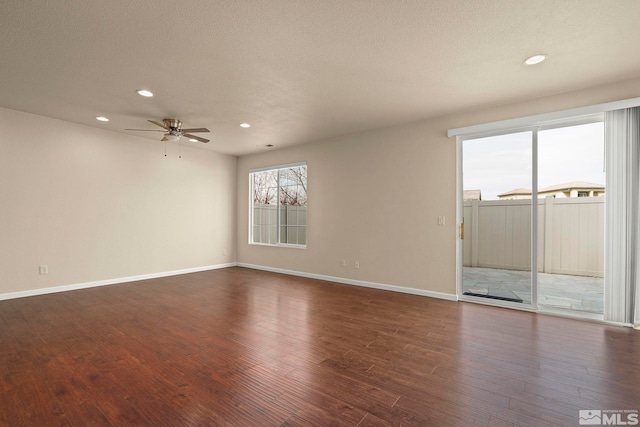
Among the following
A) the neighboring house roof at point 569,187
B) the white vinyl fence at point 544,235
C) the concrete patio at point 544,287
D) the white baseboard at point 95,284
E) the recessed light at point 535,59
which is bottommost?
the white baseboard at point 95,284

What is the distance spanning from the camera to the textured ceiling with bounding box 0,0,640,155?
2111mm

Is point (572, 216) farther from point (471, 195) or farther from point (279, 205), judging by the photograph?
point (279, 205)

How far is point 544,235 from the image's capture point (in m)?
4.11

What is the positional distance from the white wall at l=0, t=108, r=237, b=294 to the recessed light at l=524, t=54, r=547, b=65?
238 inches

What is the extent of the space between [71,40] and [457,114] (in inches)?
179

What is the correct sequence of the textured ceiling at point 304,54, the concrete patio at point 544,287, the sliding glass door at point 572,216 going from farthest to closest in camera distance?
the concrete patio at point 544,287
the sliding glass door at point 572,216
the textured ceiling at point 304,54

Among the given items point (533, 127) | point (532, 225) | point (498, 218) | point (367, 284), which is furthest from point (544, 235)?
point (367, 284)

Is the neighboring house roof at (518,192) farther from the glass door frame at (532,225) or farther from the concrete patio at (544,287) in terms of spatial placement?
the concrete patio at (544,287)

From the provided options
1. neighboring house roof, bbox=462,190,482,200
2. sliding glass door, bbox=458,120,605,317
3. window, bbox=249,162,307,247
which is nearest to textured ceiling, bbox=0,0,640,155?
sliding glass door, bbox=458,120,605,317

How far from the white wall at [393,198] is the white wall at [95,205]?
2.18m

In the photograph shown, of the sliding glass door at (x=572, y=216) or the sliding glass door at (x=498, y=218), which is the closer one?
the sliding glass door at (x=572, y=216)

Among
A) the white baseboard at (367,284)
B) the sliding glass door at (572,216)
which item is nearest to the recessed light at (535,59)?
the sliding glass door at (572,216)

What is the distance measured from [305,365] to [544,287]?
3.94 meters

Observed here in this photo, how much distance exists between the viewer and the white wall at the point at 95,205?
13.8 feet
